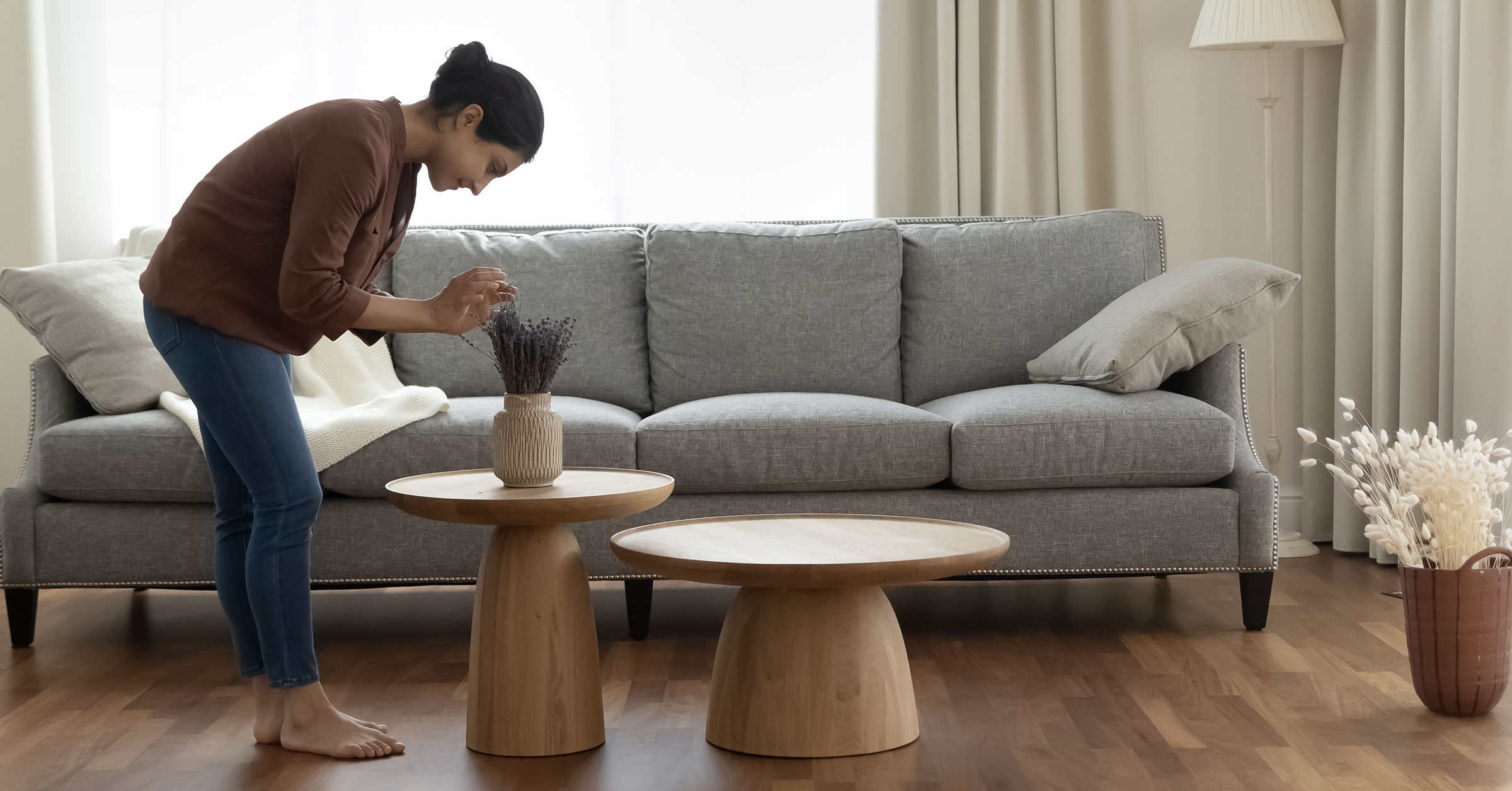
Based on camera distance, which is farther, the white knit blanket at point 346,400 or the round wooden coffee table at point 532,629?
the white knit blanket at point 346,400

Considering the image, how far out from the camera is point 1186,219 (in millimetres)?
3668

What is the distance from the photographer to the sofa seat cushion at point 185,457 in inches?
96.7

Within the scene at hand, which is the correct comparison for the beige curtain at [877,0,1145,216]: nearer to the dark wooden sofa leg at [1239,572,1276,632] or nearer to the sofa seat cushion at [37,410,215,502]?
the dark wooden sofa leg at [1239,572,1276,632]

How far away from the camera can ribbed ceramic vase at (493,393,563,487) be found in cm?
186

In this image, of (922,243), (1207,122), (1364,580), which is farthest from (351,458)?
(1207,122)

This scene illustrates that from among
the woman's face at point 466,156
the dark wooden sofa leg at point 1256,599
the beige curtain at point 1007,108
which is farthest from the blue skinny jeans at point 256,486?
the beige curtain at point 1007,108

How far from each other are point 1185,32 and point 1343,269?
82 cm

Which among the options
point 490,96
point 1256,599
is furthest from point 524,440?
point 1256,599

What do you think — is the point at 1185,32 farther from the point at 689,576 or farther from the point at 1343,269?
the point at 689,576

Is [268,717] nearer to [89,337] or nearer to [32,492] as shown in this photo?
[32,492]

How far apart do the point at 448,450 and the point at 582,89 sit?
1587 millimetres

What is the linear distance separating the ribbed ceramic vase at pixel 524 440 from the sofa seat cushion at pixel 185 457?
56 centimetres

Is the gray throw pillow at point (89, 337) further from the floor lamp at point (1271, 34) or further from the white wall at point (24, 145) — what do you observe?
the floor lamp at point (1271, 34)

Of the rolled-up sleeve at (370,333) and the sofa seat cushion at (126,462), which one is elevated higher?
the rolled-up sleeve at (370,333)
